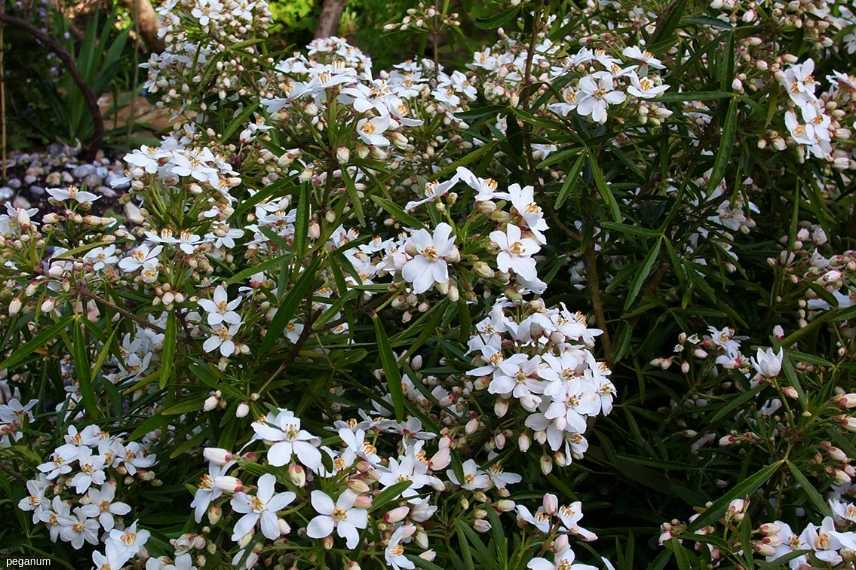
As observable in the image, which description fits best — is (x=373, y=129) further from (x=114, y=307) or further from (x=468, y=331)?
(x=114, y=307)

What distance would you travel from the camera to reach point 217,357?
6.85 feet

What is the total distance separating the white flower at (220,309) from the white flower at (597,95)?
963 millimetres

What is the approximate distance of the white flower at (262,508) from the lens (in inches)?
60.4

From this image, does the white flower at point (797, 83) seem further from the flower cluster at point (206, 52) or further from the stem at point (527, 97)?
the flower cluster at point (206, 52)

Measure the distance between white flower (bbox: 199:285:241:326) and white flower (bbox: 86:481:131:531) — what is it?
49 cm

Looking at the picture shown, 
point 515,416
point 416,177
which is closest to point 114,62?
point 416,177

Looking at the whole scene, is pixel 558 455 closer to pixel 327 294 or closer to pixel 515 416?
pixel 515 416

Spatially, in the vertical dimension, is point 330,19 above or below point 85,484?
below

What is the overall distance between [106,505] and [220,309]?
0.55m

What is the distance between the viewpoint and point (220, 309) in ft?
6.47

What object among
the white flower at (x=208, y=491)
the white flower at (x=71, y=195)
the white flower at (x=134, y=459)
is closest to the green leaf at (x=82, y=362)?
the white flower at (x=134, y=459)

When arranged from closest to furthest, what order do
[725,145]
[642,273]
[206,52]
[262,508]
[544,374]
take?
1. [262,508]
2. [544,374]
3. [725,145]
4. [642,273]
5. [206,52]

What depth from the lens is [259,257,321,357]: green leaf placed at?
1785 mm

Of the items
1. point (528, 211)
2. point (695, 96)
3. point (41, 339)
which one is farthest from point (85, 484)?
point (695, 96)
